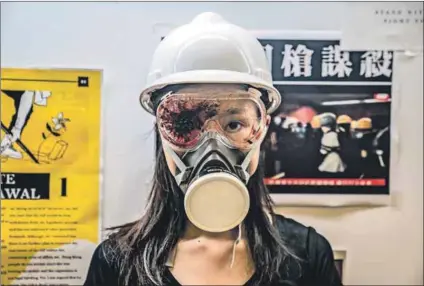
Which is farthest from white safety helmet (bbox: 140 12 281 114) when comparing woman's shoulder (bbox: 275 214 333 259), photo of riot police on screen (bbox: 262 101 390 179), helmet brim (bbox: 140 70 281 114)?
woman's shoulder (bbox: 275 214 333 259)

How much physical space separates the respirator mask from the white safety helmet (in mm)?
22

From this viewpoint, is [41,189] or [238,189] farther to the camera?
[41,189]

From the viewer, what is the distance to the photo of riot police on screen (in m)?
0.92

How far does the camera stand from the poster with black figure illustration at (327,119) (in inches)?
36.3

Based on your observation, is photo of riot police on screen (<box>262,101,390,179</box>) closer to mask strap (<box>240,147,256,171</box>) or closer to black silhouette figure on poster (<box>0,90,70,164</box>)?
mask strap (<box>240,147,256,171</box>)

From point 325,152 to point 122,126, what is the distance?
30 centimetres

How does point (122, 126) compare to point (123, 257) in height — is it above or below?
above

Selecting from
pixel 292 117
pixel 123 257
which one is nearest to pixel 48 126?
pixel 123 257

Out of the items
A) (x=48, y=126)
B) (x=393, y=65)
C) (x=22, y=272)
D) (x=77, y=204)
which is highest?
(x=393, y=65)

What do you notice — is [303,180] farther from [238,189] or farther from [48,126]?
[48,126]

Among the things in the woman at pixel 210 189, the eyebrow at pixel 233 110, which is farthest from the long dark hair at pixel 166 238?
the eyebrow at pixel 233 110

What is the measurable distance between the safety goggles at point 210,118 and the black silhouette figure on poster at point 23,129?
180 millimetres

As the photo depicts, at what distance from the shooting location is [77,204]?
0.92 metres

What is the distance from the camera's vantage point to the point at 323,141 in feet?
3.03
